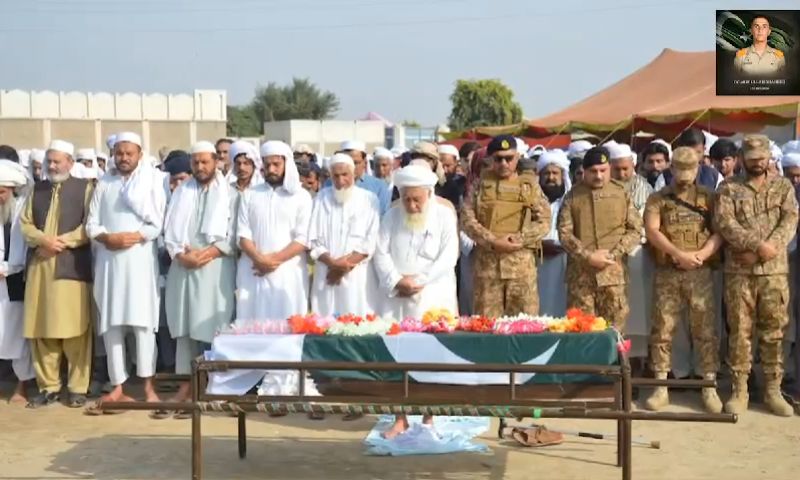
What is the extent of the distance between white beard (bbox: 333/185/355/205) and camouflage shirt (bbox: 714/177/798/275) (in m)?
2.69

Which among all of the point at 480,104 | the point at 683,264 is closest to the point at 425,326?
the point at 683,264

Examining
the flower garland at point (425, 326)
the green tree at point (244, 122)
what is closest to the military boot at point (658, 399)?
the flower garland at point (425, 326)

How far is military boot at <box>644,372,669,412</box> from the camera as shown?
24.5 feet

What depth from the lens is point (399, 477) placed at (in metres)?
5.86

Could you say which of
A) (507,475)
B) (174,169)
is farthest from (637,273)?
(174,169)

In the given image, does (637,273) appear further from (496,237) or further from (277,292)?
(277,292)

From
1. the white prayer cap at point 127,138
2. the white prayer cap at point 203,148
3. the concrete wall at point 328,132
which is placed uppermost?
the concrete wall at point 328,132

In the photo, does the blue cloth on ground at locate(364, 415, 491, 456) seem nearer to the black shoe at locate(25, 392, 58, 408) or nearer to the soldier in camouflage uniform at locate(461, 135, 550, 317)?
the soldier in camouflage uniform at locate(461, 135, 550, 317)

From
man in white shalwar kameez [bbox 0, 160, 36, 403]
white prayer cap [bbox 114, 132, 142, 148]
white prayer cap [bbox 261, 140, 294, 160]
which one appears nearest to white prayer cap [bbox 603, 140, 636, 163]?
white prayer cap [bbox 261, 140, 294, 160]

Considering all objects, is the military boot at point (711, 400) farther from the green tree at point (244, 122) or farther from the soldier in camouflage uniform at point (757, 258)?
the green tree at point (244, 122)

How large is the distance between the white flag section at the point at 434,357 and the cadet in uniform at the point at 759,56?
41.0 ft

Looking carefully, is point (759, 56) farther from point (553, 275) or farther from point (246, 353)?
point (246, 353)

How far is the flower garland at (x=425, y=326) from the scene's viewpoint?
221 inches

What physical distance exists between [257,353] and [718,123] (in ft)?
47.9
